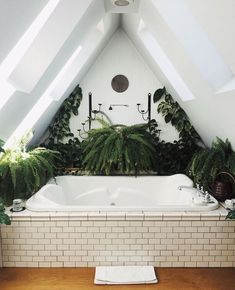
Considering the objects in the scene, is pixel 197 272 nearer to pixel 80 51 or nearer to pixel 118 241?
pixel 118 241

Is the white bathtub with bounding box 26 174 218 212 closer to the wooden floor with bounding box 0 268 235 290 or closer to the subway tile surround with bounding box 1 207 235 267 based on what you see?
the subway tile surround with bounding box 1 207 235 267

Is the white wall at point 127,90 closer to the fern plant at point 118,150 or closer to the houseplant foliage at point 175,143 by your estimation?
the houseplant foliage at point 175,143

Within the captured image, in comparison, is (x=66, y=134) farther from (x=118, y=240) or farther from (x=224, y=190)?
(x=224, y=190)

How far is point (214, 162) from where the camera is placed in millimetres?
2891

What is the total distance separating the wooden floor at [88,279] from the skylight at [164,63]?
6.17 feet

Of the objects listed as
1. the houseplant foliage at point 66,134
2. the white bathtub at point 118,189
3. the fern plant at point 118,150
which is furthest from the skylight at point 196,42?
the houseplant foliage at point 66,134

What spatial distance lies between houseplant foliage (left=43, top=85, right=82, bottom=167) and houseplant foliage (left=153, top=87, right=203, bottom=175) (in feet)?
4.04

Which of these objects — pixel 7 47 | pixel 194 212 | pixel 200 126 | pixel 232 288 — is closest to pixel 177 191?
pixel 194 212

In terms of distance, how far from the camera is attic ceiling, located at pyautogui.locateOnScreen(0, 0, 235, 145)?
151 cm

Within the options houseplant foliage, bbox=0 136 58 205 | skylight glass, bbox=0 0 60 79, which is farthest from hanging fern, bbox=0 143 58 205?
skylight glass, bbox=0 0 60 79

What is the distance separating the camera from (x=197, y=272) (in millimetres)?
2383

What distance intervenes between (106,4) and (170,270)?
2.59 meters

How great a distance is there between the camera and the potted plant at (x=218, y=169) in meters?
2.78

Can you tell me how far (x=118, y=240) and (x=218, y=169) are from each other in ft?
4.55
